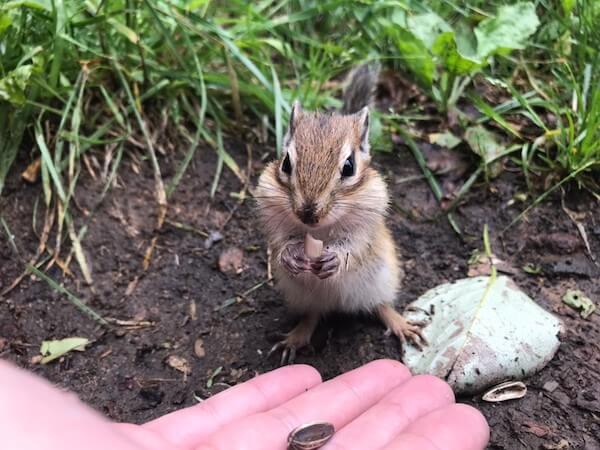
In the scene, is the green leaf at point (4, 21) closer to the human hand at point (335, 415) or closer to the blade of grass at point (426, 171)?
the human hand at point (335, 415)

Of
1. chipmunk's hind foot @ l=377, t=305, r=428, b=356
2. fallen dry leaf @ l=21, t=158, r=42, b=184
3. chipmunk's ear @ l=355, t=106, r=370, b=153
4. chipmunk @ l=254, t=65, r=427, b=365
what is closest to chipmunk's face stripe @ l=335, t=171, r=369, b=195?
chipmunk @ l=254, t=65, r=427, b=365

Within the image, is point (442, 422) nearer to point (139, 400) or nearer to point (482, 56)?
point (139, 400)

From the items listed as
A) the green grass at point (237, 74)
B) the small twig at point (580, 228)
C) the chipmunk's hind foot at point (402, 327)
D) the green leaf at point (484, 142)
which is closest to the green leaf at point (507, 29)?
the green grass at point (237, 74)

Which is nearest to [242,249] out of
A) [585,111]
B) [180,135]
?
[180,135]

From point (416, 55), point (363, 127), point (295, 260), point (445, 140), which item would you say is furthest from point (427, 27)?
point (295, 260)

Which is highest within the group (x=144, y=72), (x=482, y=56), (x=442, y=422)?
(x=482, y=56)

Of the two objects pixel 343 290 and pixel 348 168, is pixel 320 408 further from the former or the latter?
pixel 348 168
